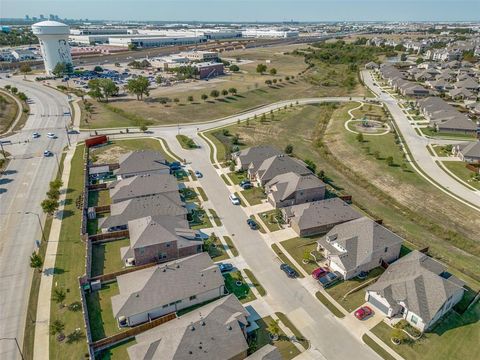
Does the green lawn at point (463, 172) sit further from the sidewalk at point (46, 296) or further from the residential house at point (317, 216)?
the sidewalk at point (46, 296)

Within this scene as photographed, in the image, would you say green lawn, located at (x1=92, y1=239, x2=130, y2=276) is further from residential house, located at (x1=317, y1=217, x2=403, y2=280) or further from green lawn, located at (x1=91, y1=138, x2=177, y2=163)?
green lawn, located at (x1=91, y1=138, x2=177, y2=163)

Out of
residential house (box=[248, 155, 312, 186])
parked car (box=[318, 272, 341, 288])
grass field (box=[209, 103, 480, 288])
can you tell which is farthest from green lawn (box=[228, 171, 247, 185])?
parked car (box=[318, 272, 341, 288])

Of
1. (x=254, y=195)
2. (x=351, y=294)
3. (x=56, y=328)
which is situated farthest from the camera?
(x=254, y=195)

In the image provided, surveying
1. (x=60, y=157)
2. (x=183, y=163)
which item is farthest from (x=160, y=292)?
(x=60, y=157)

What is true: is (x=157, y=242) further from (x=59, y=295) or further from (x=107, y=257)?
(x=59, y=295)

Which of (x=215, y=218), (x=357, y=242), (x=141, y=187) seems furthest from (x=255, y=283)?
(x=141, y=187)

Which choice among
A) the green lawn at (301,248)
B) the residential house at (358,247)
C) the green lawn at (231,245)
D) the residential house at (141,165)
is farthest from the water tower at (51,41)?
the residential house at (358,247)

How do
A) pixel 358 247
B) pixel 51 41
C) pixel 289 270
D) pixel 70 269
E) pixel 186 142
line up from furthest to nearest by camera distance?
1. pixel 51 41
2. pixel 186 142
3. pixel 358 247
4. pixel 289 270
5. pixel 70 269
